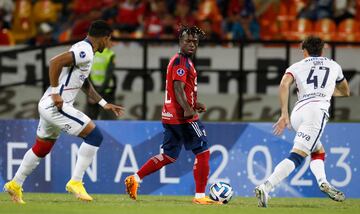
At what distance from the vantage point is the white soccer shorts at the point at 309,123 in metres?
11.7

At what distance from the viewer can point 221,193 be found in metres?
12.1

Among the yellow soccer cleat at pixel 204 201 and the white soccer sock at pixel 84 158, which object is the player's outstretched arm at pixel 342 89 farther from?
the white soccer sock at pixel 84 158

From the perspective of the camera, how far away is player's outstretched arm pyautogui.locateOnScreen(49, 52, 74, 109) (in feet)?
37.9

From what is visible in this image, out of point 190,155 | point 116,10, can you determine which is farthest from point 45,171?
point 116,10

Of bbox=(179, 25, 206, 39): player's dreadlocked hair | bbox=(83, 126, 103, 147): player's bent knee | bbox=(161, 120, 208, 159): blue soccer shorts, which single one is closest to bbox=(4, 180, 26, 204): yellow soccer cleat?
bbox=(83, 126, 103, 147): player's bent knee

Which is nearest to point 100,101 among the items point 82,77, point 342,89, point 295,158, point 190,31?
point 82,77

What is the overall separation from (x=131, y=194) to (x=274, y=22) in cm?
976

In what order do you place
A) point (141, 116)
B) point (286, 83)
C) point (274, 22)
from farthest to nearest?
point (274, 22) → point (141, 116) → point (286, 83)

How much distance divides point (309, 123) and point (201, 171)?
1.42 m

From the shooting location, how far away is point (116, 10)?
21.3 meters

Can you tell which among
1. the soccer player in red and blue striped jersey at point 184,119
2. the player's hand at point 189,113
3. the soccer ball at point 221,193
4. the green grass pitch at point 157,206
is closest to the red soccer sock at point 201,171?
the soccer player in red and blue striped jersey at point 184,119

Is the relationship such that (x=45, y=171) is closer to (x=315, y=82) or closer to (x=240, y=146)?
(x=240, y=146)

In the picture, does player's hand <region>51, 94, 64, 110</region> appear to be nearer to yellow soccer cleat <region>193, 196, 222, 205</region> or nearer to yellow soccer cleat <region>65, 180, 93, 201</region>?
yellow soccer cleat <region>65, 180, 93, 201</region>

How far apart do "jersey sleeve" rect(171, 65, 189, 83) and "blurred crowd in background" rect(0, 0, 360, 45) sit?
25.9 ft
